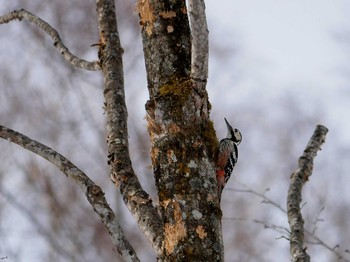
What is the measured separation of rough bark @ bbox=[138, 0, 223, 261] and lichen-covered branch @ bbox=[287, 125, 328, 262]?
55cm

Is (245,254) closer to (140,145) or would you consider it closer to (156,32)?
(140,145)

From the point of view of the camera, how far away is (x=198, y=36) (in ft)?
9.14

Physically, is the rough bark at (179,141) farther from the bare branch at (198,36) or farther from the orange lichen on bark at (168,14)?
the bare branch at (198,36)

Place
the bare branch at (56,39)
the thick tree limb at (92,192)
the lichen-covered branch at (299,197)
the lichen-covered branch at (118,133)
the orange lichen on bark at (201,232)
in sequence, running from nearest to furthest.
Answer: the orange lichen on bark at (201,232)
the thick tree limb at (92,192)
the lichen-covered branch at (118,133)
the lichen-covered branch at (299,197)
the bare branch at (56,39)

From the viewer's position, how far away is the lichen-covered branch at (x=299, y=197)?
3.26 metres

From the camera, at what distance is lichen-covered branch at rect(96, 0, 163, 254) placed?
3.10 m

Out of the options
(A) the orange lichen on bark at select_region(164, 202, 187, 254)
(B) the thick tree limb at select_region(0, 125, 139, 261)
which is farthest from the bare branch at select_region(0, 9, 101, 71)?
(A) the orange lichen on bark at select_region(164, 202, 187, 254)

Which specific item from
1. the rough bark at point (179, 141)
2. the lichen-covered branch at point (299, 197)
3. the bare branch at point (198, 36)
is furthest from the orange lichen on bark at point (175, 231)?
the lichen-covered branch at point (299, 197)

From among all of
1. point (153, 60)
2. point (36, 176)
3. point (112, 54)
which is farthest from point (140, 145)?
point (153, 60)

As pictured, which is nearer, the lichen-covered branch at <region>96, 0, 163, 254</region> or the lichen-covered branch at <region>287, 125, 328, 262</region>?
the lichen-covered branch at <region>96, 0, 163, 254</region>

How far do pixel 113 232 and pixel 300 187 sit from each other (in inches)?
37.8

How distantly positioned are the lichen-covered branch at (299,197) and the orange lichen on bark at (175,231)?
2.06 feet

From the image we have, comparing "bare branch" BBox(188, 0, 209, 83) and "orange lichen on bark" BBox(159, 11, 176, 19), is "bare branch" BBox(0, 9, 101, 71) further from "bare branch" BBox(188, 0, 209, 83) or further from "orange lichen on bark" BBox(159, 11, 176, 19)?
"bare branch" BBox(188, 0, 209, 83)

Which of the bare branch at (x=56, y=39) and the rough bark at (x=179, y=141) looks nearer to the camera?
the rough bark at (x=179, y=141)
